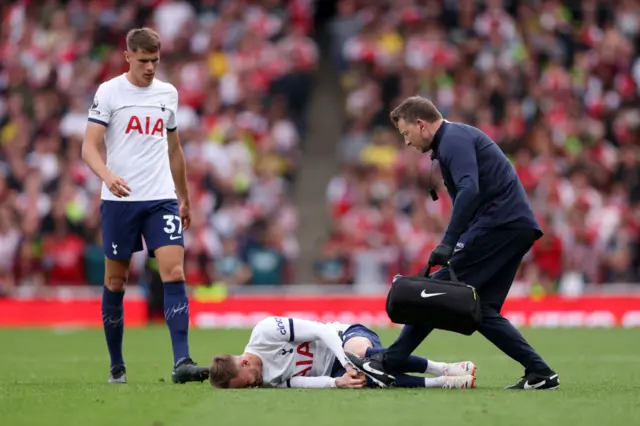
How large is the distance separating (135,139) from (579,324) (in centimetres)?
1167

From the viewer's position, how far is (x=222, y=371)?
9.18 m

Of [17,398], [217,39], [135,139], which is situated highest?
[217,39]

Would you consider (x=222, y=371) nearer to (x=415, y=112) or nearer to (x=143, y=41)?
(x=415, y=112)

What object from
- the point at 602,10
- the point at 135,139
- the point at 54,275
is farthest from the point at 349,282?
the point at 135,139

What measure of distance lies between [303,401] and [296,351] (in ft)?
4.08

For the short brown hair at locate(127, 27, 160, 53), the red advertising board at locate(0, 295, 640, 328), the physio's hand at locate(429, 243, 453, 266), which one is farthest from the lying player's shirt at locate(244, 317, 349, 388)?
the red advertising board at locate(0, 295, 640, 328)

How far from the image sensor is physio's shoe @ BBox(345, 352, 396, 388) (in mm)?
9203

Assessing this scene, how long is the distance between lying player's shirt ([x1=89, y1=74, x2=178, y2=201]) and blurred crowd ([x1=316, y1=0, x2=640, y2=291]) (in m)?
11.2

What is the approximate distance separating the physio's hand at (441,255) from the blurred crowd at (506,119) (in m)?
12.2

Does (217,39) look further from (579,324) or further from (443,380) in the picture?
(443,380)

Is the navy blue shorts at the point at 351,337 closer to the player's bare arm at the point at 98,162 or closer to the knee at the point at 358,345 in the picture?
the knee at the point at 358,345

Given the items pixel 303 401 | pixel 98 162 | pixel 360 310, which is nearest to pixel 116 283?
pixel 98 162

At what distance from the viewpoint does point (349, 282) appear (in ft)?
69.1

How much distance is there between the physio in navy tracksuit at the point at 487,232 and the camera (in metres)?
9.02
